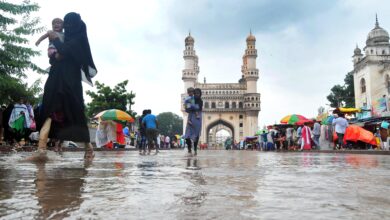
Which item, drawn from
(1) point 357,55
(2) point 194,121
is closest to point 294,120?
(2) point 194,121

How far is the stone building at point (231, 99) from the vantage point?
64.9m

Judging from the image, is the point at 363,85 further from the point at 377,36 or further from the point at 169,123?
the point at 169,123

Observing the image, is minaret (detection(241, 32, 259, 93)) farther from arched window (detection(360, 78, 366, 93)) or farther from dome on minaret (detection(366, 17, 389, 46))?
arched window (detection(360, 78, 366, 93))

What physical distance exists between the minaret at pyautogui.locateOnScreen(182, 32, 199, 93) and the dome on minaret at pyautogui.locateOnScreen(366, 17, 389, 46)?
94.4 ft

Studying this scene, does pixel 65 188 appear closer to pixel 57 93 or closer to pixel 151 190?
pixel 151 190

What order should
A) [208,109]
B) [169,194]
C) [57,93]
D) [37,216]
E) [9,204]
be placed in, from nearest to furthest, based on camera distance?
[37,216], [9,204], [169,194], [57,93], [208,109]

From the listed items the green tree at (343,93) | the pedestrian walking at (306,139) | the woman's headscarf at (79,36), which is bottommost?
the pedestrian walking at (306,139)

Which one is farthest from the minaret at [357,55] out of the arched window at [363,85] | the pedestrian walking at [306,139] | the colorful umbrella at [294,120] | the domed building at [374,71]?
the pedestrian walking at [306,139]

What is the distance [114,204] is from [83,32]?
3.04 m

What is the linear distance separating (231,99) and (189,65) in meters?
9.08

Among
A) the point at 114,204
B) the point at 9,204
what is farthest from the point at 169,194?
the point at 9,204

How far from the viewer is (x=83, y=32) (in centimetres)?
404

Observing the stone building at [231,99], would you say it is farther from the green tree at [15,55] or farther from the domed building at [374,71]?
the green tree at [15,55]

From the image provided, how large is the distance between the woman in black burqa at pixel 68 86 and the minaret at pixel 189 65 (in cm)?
6065
